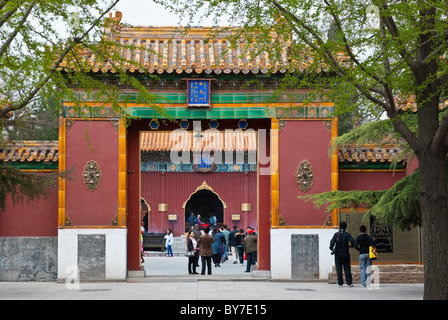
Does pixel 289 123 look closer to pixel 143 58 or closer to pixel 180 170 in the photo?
pixel 143 58

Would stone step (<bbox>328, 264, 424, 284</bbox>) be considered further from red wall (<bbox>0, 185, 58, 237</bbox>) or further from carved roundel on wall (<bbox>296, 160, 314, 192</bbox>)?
red wall (<bbox>0, 185, 58, 237</bbox>)

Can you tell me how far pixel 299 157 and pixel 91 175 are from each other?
16.7 feet

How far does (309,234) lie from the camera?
59.0ft

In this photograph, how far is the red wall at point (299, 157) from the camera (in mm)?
18156

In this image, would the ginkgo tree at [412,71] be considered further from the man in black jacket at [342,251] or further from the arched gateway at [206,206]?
the arched gateway at [206,206]

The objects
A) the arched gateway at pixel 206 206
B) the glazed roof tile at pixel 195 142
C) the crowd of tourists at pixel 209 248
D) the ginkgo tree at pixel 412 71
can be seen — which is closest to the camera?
the ginkgo tree at pixel 412 71

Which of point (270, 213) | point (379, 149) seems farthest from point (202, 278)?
point (379, 149)

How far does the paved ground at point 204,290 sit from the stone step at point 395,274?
1.05ft

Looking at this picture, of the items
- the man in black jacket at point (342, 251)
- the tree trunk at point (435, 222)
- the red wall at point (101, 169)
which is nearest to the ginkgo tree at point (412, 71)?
the tree trunk at point (435, 222)

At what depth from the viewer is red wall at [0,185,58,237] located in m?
18.2

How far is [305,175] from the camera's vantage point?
18.2m

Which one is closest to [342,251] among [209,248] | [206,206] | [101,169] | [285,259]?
[285,259]

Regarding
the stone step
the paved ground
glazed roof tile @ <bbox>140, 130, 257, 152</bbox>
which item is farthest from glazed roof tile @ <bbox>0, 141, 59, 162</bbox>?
glazed roof tile @ <bbox>140, 130, 257, 152</bbox>

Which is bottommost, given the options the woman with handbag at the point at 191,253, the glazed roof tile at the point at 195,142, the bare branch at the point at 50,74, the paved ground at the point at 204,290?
the paved ground at the point at 204,290
